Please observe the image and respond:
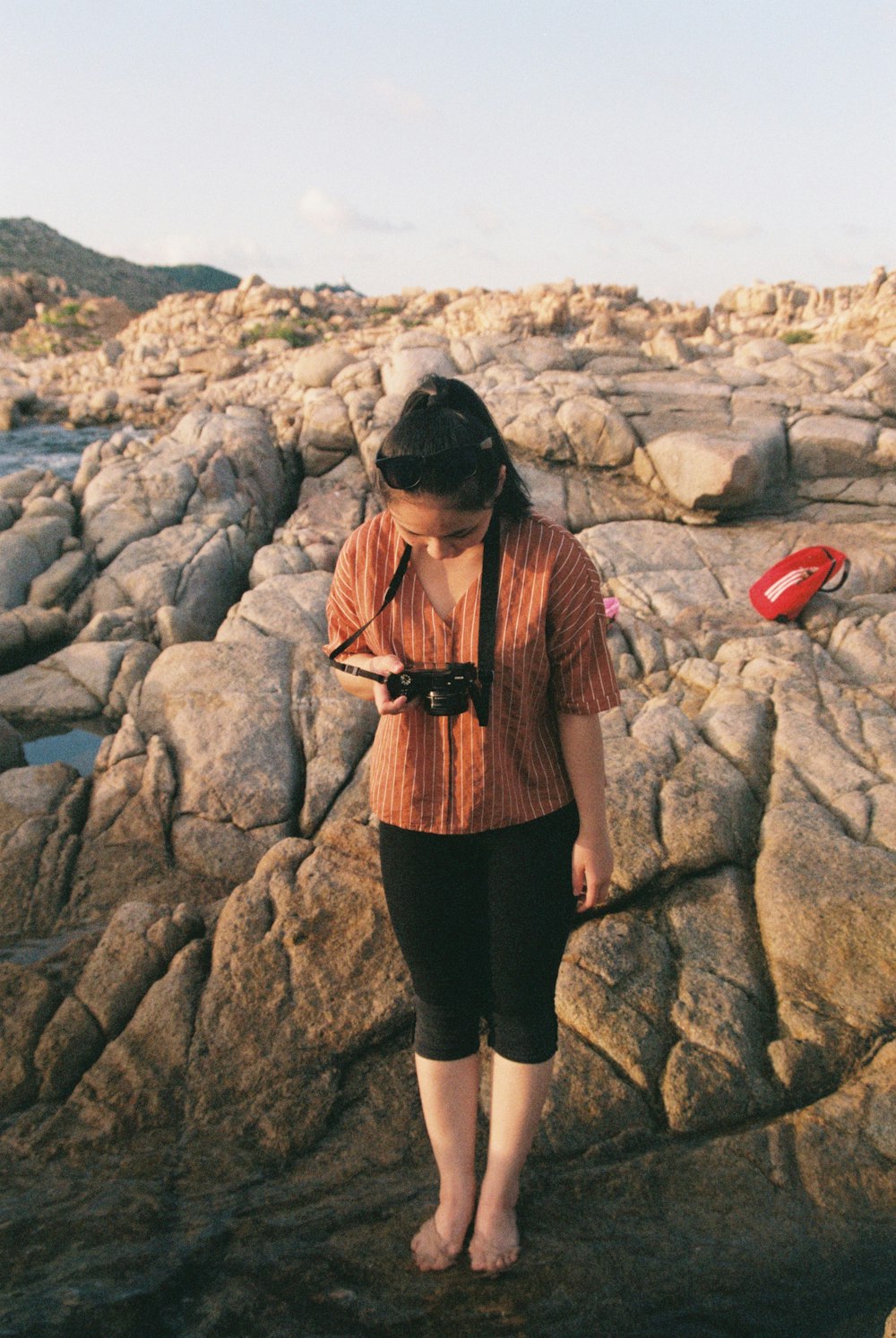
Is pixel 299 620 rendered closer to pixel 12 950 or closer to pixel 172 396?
pixel 12 950

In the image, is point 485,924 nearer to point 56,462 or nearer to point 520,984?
point 520,984

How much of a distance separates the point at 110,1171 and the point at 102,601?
7341 millimetres

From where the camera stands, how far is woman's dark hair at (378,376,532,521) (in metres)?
2.28

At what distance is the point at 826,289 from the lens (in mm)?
34438

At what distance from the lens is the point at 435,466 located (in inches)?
89.5

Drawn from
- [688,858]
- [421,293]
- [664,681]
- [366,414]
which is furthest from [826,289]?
[688,858]

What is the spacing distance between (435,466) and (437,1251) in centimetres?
279

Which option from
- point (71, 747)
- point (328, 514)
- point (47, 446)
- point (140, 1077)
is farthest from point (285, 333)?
point (140, 1077)

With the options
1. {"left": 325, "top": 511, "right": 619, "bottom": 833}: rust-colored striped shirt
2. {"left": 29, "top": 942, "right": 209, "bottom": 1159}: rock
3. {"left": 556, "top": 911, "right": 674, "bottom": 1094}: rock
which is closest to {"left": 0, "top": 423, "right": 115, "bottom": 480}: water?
{"left": 29, "top": 942, "right": 209, "bottom": 1159}: rock

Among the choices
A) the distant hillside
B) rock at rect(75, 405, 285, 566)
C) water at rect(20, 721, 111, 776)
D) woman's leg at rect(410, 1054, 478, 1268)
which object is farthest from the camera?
the distant hillside

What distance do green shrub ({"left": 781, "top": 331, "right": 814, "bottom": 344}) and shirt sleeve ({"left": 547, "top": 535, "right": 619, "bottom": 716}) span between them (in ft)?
85.4

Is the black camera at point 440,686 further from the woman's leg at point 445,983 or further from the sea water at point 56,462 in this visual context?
the sea water at point 56,462

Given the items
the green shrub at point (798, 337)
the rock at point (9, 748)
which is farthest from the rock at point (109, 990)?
the green shrub at point (798, 337)

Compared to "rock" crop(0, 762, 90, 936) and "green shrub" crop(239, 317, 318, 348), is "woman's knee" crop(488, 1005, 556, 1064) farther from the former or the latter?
"green shrub" crop(239, 317, 318, 348)
